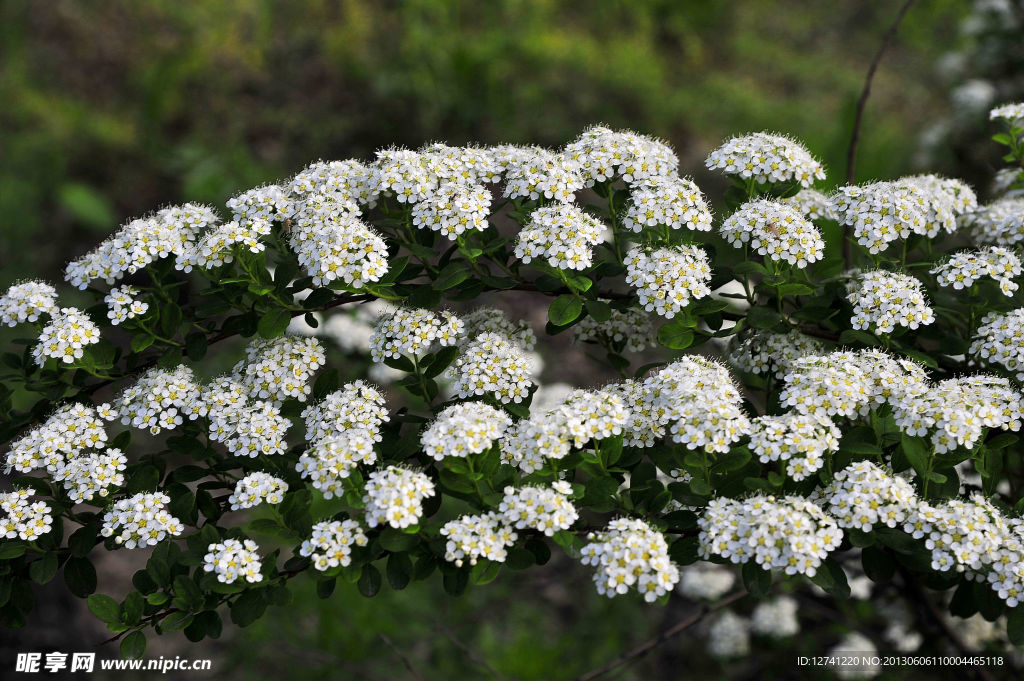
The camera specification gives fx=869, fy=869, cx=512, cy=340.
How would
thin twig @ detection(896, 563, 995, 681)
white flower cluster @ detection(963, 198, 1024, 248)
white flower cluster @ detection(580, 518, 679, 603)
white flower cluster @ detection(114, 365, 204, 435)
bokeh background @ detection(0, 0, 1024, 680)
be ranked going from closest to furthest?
white flower cluster @ detection(580, 518, 679, 603) < white flower cluster @ detection(114, 365, 204, 435) < white flower cluster @ detection(963, 198, 1024, 248) < thin twig @ detection(896, 563, 995, 681) < bokeh background @ detection(0, 0, 1024, 680)

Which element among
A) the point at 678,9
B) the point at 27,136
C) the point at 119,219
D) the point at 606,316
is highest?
the point at 678,9

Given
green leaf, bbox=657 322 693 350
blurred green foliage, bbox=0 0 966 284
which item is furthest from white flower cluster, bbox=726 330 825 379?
blurred green foliage, bbox=0 0 966 284

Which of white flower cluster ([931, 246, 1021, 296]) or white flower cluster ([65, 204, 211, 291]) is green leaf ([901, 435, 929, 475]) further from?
white flower cluster ([65, 204, 211, 291])

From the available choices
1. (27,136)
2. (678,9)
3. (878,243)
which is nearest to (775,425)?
(878,243)

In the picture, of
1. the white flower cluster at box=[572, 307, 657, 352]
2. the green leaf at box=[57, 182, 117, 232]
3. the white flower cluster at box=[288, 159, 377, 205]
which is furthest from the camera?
the green leaf at box=[57, 182, 117, 232]

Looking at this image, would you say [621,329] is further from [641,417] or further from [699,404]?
[699,404]

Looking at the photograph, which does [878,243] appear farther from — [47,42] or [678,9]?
[47,42]

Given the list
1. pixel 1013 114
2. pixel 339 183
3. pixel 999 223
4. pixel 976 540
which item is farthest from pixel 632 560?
pixel 1013 114
